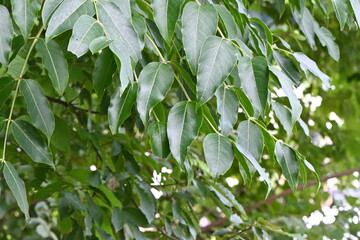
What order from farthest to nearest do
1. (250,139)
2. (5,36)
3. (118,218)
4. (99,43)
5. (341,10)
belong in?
(118,218) < (341,10) < (250,139) < (5,36) < (99,43)

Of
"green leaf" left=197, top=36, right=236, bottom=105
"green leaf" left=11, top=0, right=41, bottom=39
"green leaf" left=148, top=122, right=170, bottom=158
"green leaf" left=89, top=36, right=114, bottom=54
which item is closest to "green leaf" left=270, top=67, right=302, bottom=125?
"green leaf" left=197, top=36, right=236, bottom=105

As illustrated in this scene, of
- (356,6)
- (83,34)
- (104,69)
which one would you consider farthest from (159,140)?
(356,6)

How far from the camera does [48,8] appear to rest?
3.86 feet

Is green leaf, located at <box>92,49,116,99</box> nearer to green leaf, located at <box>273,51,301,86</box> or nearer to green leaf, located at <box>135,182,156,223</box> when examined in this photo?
green leaf, located at <box>273,51,301,86</box>

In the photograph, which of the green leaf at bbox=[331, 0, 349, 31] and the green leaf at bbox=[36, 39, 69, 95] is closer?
the green leaf at bbox=[36, 39, 69, 95]

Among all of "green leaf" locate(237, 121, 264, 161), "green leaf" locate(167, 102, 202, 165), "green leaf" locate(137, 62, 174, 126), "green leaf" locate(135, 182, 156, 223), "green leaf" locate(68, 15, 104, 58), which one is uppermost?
"green leaf" locate(68, 15, 104, 58)

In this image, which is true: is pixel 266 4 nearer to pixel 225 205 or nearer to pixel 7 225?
pixel 225 205

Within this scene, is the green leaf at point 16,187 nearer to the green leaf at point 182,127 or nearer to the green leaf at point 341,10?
the green leaf at point 182,127

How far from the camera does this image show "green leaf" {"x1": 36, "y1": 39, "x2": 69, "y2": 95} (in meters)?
1.33

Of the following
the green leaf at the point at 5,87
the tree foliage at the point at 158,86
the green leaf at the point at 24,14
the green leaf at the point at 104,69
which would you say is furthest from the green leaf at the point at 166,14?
the green leaf at the point at 5,87

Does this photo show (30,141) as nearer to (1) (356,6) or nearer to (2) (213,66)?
(2) (213,66)

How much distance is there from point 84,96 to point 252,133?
1147mm

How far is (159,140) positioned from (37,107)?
0.83 ft

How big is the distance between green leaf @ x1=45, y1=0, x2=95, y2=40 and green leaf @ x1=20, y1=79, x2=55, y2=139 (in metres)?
0.24
